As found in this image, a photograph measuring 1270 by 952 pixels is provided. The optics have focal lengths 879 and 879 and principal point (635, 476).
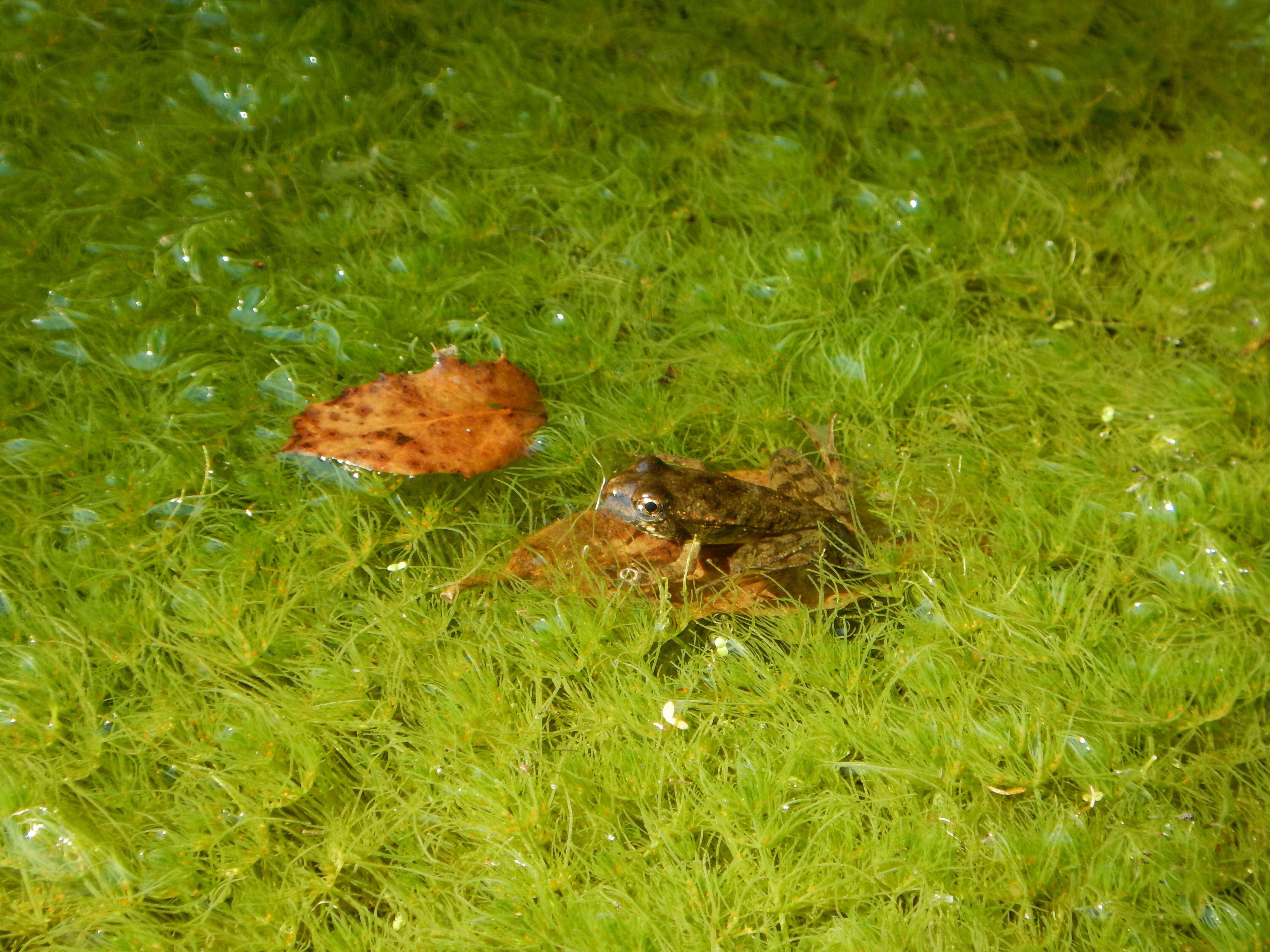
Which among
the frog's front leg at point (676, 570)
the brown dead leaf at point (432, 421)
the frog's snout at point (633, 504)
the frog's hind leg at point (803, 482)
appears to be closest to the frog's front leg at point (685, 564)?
the frog's front leg at point (676, 570)

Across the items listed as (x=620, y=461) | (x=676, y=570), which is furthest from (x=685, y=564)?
(x=620, y=461)

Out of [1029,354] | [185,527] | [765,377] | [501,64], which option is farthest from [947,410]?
[185,527]

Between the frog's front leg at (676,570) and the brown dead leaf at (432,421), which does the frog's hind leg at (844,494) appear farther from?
the brown dead leaf at (432,421)

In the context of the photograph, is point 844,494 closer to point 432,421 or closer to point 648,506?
point 648,506

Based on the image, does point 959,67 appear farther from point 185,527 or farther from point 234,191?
point 185,527

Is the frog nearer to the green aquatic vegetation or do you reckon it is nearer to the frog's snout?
the frog's snout
